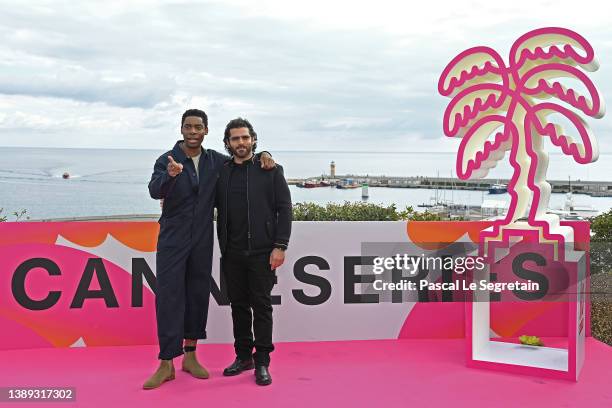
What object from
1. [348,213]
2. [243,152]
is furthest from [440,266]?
[348,213]

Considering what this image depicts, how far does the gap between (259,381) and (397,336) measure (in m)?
1.41

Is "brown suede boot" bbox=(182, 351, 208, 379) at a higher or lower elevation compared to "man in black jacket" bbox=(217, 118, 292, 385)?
lower

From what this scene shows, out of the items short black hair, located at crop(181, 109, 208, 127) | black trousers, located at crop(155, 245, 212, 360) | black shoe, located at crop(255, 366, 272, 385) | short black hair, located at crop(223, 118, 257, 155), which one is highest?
short black hair, located at crop(181, 109, 208, 127)

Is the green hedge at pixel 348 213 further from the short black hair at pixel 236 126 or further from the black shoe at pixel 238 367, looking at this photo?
the short black hair at pixel 236 126

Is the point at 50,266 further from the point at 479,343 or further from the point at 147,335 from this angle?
the point at 479,343

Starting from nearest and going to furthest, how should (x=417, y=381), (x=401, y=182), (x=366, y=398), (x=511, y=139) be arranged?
1. (x=366, y=398)
2. (x=417, y=381)
3. (x=511, y=139)
4. (x=401, y=182)

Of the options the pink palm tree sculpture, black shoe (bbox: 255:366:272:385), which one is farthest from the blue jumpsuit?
the pink palm tree sculpture

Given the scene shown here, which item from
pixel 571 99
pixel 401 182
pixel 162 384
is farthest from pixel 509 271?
pixel 401 182

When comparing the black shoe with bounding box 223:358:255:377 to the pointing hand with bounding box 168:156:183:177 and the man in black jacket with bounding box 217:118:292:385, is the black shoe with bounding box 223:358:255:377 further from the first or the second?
the pointing hand with bounding box 168:156:183:177

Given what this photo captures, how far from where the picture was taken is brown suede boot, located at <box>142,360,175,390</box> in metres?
3.75

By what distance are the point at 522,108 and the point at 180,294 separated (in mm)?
2417

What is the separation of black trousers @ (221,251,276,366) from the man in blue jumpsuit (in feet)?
0.54

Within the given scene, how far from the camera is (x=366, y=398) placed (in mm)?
3641

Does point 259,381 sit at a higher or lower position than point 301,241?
lower
